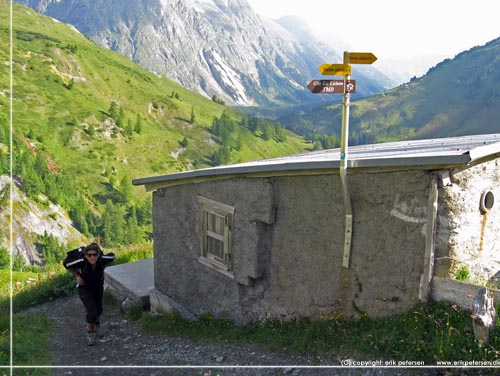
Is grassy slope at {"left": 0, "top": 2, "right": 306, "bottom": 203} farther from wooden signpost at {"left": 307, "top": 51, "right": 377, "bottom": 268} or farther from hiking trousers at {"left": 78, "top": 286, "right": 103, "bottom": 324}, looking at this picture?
wooden signpost at {"left": 307, "top": 51, "right": 377, "bottom": 268}

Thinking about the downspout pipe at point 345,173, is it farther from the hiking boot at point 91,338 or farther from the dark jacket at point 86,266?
the hiking boot at point 91,338

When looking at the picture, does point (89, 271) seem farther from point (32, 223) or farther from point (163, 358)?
point (32, 223)

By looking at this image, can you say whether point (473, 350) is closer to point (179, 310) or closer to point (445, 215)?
point (445, 215)

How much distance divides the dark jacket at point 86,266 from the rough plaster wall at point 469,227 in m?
5.86

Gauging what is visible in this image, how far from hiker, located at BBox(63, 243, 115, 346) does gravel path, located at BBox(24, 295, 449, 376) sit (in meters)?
0.77

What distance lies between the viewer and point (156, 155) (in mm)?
134000

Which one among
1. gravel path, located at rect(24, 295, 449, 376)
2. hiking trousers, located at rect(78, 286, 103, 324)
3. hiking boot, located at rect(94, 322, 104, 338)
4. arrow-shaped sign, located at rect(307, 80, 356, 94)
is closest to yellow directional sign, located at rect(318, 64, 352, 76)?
arrow-shaped sign, located at rect(307, 80, 356, 94)

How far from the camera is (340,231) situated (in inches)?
277

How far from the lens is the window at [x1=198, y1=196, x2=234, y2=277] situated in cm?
886

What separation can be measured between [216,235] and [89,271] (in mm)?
2507

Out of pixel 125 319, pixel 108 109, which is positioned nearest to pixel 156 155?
pixel 108 109

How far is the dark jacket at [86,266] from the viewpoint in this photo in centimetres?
856

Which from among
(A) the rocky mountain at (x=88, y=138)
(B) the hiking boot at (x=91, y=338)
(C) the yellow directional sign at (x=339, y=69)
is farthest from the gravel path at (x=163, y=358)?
(A) the rocky mountain at (x=88, y=138)

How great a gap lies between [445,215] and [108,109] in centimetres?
14705
